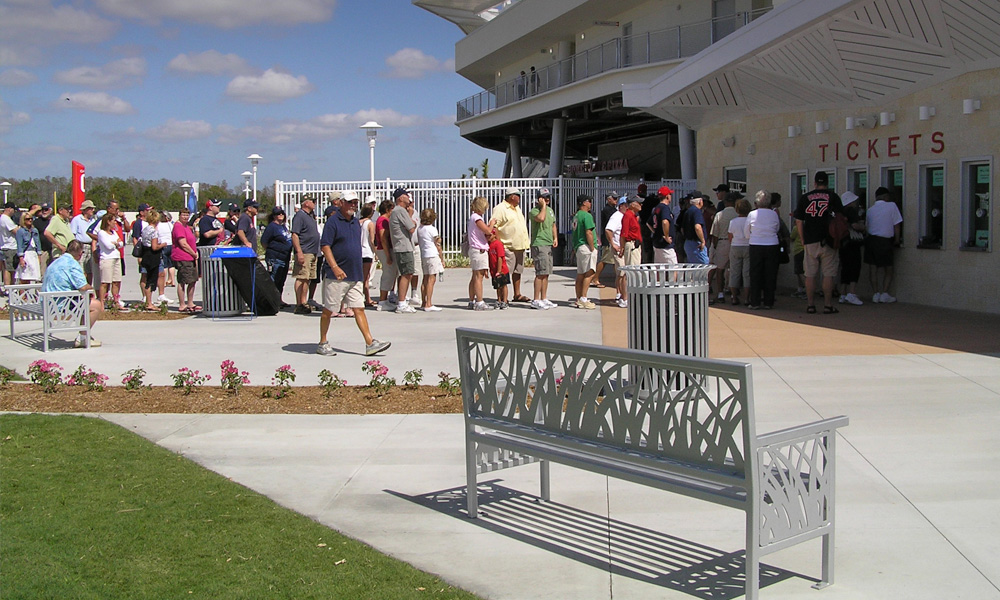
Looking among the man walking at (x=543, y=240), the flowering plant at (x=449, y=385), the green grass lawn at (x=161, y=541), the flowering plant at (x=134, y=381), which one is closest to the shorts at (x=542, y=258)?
the man walking at (x=543, y=240)

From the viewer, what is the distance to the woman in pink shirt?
589 inches

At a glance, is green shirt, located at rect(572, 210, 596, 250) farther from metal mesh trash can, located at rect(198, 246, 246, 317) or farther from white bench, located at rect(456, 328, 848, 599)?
white bench, located at rect(456, 328, 848, 599)

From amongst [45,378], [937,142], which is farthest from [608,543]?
[937,142]

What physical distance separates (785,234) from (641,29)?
21856 millimetres

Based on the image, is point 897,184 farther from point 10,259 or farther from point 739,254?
point 10,259

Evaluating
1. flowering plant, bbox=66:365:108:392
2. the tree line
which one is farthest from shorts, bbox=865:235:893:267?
the tree line

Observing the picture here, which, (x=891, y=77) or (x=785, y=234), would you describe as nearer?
(x=891, y=77)

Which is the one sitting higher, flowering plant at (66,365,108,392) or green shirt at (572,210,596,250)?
green shirt at (572,210,596,250)

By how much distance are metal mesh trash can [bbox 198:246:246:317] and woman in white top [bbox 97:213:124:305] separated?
5.05 ft

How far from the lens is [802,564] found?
4594mm

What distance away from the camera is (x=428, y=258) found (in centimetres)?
1501

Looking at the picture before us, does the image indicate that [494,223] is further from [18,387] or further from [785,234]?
[18,387]

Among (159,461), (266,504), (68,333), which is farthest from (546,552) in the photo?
(68,333)

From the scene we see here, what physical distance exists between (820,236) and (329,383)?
8.19 metres
